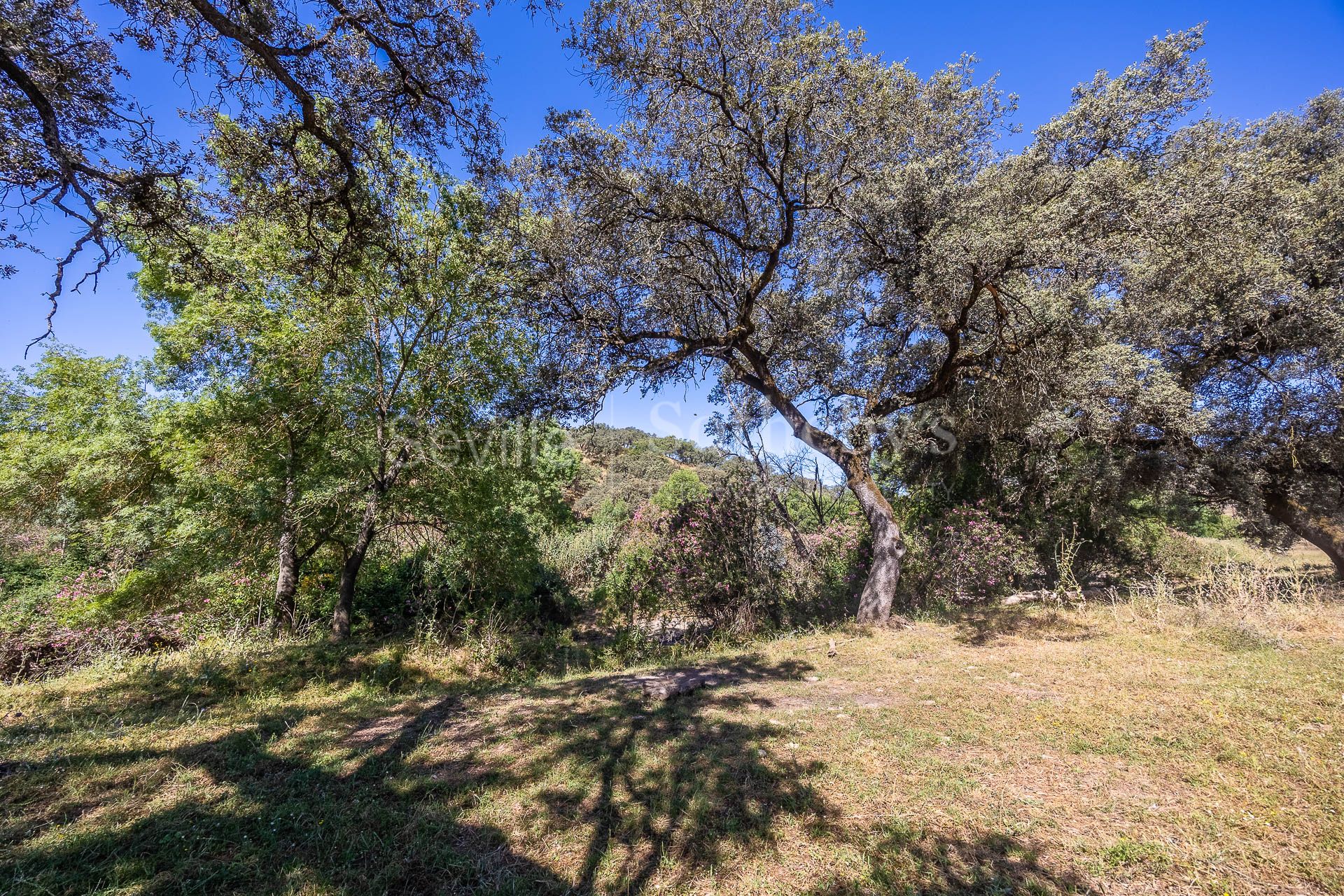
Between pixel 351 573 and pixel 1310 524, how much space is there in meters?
17.9

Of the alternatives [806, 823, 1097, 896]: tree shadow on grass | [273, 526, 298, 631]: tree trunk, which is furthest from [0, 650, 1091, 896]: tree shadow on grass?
[273, 526, 298, 631]: tree trunk

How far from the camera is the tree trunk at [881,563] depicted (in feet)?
25.5

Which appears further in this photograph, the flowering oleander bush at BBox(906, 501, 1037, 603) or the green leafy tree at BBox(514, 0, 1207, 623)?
the flowering oleander bush at BBox(906, 501, 1037, 603)

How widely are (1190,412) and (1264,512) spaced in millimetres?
4099

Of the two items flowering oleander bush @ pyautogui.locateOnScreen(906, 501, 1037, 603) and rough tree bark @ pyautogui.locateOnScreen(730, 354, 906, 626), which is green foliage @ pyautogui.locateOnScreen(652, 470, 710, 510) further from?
flowering oleander bush @ pyautogui.locateOnScreen(906, 501, 1037, 603)

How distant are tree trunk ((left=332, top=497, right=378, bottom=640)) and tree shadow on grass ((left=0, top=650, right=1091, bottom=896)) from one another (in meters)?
3.48

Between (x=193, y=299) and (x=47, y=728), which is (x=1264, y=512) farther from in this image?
(x=193, y=299)

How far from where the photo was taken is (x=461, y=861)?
2.48 m

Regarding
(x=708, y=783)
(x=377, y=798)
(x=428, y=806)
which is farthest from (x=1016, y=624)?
(x=377, y=798)

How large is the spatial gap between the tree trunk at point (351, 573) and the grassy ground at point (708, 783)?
2700 mm

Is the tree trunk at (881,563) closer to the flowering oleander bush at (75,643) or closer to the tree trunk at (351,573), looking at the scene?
the tree trunk at (351,573)

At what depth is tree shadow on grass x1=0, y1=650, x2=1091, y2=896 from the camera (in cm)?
235

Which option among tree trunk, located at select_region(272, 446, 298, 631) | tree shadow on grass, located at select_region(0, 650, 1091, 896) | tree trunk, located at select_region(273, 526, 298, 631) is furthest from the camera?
tree trunk, located at select_region(273, 526, 298, 631)

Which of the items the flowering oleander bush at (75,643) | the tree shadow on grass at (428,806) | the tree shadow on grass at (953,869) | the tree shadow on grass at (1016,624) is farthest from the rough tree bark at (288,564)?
the tree shadow on grass at (1016,624)
